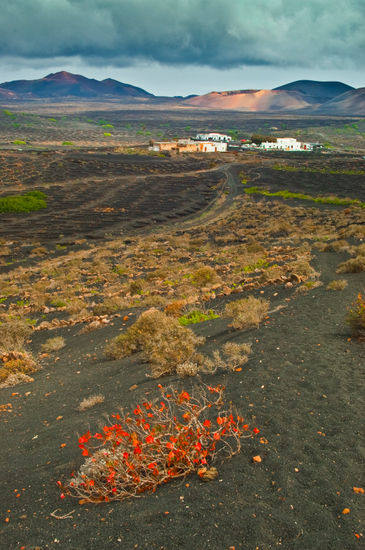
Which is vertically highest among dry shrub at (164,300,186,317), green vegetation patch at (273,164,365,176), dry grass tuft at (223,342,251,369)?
green vegetation patch at (273,164,365,176)

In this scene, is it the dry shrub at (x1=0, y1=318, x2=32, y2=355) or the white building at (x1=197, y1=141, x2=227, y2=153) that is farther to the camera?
the white building at (x1=197, y1=141, x2=227, y2=153)

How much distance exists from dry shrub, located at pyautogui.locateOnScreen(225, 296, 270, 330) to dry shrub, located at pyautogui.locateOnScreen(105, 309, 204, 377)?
1.21 meters

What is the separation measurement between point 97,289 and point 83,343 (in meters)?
7.57

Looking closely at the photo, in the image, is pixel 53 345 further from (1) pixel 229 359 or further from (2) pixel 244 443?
(2) pixel 244 443

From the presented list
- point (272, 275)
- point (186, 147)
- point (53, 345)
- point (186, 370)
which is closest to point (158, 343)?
point (186, 370)

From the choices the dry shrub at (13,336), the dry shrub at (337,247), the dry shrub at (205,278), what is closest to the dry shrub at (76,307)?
the dry shrub at (13,336)

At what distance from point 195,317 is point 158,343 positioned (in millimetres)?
2999

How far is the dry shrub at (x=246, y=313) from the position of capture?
9078 millimetres

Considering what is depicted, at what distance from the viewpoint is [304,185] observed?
59.6 metres

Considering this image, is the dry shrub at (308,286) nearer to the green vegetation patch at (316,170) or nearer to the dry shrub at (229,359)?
the dry shrub at (229,359)

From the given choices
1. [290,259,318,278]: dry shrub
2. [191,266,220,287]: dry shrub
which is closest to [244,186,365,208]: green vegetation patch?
[191,266,220,287]: dry shrub

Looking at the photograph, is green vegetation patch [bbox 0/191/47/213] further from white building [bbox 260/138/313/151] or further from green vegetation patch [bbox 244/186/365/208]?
white building [bbox 260/138/313/151]

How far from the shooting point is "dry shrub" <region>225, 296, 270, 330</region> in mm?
9078

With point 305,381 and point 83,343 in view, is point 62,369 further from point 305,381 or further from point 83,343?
point 305,381
